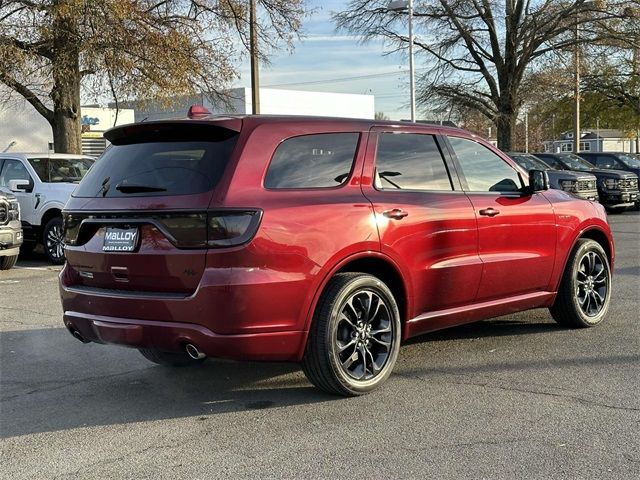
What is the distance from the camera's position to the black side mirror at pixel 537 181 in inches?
235

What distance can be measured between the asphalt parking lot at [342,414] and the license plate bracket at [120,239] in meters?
1.03

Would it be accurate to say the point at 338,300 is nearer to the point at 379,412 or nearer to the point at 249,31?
the point at 379,412

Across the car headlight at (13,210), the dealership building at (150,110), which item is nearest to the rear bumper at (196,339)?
the dealership building at (150,110)

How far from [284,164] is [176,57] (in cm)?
1338

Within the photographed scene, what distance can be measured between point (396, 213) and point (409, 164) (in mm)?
531

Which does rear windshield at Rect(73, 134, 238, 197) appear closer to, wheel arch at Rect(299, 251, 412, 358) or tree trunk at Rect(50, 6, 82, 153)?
wheel arch at Rect(299, 251, 412, 358)

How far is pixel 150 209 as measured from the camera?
432cm

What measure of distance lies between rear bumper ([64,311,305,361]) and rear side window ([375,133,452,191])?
4.32ft

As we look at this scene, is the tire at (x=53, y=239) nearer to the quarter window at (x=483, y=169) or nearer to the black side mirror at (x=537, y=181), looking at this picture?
the quarter window at (x=483, y=169)

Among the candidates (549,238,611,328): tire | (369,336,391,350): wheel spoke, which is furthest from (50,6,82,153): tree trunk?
A: (369,336,391,350): wheel spoke

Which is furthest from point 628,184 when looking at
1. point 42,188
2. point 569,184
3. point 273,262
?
point 273,262

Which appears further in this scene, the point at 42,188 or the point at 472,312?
the point at 42,188

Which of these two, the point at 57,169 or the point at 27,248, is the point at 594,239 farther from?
the point at 27,248

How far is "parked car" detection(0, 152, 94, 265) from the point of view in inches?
487
